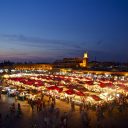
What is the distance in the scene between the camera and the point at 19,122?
717 inches

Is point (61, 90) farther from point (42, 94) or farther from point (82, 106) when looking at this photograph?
point (82, 106)

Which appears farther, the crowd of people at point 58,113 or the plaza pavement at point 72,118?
the plaza pavement at point 72,118

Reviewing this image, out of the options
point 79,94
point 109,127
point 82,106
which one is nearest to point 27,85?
point 79,94

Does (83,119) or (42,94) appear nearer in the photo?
(83,119)

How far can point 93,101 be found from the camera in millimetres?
24047

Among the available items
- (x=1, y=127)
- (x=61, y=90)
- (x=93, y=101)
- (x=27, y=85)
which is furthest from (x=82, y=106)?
(x=27, y=85)

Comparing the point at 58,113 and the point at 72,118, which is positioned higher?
the point at 58,113

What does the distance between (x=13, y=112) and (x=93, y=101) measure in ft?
21.5

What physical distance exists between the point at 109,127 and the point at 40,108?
618 cm

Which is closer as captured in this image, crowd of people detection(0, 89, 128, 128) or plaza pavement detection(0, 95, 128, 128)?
crowd of people detection(0, 89, 128, 128)

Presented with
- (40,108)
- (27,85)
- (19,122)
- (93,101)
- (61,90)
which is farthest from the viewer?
(27,85)

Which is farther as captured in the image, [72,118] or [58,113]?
[58,113]

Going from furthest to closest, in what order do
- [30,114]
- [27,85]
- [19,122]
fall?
[27,85]
[30,114]
[19,122]

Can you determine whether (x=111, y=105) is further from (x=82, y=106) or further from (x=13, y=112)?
(x=13, y=112)
